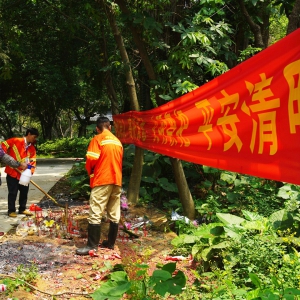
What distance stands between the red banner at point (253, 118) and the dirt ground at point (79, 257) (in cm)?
136

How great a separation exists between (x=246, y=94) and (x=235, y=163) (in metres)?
0.57

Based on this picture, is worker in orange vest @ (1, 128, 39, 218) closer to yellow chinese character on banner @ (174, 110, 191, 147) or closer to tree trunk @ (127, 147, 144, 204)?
tree trunk @ (127, 147, 144, 204)

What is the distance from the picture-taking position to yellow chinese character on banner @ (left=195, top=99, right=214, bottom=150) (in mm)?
3751

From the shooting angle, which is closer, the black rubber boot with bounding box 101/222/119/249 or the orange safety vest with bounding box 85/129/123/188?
the orange safety vest with bounding box 85/129/123/188

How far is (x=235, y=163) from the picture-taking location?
3248mm

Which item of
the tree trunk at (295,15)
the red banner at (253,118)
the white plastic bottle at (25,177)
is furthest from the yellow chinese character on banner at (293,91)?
the white plastic bottle at (25,177)

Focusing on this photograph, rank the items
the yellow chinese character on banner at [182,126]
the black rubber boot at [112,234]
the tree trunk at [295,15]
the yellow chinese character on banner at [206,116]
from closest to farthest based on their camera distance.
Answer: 1. the yellow chinese character on banner at [206,116]
2. the yellow chinese character on banner at [182,126]
3. the black rubber boot at [112,234]
4. the tree trunk at [295,15]

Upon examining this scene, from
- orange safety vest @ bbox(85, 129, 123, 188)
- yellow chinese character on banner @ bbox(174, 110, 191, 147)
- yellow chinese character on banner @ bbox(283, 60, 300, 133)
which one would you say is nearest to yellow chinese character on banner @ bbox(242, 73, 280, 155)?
yellow chinese character on banner @ bbox(283, 60, 300, 133)

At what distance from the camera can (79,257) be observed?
16.1 feet

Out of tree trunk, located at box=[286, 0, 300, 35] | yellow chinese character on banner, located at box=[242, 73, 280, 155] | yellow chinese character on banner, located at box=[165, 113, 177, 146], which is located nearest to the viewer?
yellow chinese character on banner, located at box=[242, 73, 280, 155]

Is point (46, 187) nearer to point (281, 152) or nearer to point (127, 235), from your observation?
point (127, 235)

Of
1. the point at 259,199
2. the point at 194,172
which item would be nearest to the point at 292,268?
the point at 259,199

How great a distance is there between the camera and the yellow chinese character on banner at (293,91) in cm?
259

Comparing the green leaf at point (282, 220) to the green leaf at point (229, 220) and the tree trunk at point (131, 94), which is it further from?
the tree trunk at point (131, 94)
